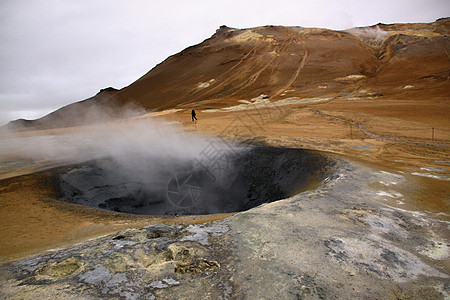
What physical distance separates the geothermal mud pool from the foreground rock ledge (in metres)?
3.34

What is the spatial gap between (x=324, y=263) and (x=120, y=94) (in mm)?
44006

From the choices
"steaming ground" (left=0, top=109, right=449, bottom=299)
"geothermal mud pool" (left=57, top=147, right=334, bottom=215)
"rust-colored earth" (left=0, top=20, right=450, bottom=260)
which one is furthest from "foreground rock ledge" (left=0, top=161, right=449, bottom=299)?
"geothermal mud pool" (left=57, top=147, right=334, bottom=215)

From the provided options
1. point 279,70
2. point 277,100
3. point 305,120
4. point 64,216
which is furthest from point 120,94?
point 64,216

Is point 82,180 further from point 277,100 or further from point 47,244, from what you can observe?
point 277,100

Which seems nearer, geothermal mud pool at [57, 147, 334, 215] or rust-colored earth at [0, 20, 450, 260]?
rust-colored earth at [0, 20, 450, 260]

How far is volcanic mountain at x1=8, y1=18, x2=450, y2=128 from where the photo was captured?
22.3 meters

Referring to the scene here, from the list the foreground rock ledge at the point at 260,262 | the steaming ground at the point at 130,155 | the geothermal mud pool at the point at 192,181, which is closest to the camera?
the foreground rock ledge at the point at 260,262

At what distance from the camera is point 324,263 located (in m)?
2.61

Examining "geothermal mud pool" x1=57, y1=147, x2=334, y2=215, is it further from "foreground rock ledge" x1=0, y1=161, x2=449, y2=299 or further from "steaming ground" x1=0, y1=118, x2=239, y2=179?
"foreground rock ledge" x1=0, y1=161, x2=449, y2=299

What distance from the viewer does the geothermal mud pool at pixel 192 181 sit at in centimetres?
714

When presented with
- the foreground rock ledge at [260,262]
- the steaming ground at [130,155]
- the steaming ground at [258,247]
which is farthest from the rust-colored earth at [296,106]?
the foreground rock ledge at [260,262]

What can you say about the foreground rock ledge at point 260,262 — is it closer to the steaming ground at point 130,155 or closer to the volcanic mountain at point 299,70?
the steaming ground at point 130,155

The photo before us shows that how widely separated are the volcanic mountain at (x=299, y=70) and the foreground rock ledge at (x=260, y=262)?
1394cm

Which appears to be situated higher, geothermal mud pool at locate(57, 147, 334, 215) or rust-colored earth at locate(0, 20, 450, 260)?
rust-colored earth at locate(0, 20, 450, 260)
